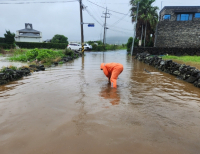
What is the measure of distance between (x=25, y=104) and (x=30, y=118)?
88 cm

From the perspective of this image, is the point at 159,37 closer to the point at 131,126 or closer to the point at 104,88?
the point at 104,88

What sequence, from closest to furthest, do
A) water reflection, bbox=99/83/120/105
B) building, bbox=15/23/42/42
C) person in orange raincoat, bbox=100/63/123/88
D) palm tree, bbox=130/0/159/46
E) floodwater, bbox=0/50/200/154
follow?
floodwater, bbox=0/50/200/154
water reflection, bbox=99/83/120/105
person in orange raincoat, bbox=100/63/123/88
palm tree, bbox=130/0/159/46
building, bbox=15/23/42/42

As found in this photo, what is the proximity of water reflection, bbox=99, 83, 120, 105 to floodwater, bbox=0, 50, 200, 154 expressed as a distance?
0.08 feet

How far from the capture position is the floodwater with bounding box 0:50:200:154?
2.33 meters

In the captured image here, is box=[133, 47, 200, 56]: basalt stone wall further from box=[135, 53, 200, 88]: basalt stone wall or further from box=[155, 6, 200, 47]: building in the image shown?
box=[135, 53, 200, 88]: basalt stone wall

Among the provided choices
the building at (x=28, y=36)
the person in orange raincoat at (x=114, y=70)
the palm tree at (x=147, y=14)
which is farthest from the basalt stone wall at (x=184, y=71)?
the building at (x=28, y=36)

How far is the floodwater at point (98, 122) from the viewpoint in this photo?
233cm

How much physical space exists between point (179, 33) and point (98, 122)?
947 inches

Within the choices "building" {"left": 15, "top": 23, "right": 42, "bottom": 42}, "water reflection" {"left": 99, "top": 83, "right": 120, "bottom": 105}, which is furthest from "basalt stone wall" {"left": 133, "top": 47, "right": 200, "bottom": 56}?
"building" {"left": 15, "top": 23, "right": 42, "bottom": 42}

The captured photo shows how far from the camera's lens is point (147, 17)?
24.2 metres

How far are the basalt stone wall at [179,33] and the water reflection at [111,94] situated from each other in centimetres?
2107

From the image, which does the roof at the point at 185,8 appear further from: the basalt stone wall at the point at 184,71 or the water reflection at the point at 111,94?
the water reflection at the point at 111,94

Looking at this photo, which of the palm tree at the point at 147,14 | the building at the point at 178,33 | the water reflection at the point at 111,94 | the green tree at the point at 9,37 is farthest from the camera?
the green tree at the point at 9,37

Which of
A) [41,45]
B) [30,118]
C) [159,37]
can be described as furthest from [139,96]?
[41,45]
